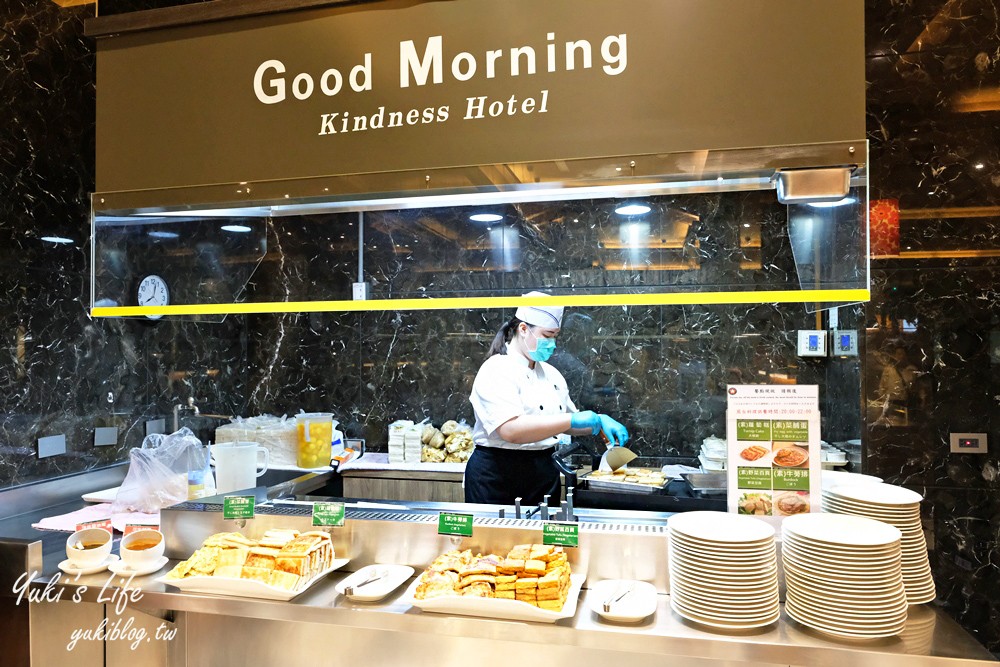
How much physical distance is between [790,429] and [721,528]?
0.36m

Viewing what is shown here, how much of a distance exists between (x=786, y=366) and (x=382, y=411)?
286 centimetres

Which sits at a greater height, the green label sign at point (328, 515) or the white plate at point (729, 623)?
the green label sign at point (328, 515)

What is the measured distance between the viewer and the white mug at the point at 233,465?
2385 millimetres

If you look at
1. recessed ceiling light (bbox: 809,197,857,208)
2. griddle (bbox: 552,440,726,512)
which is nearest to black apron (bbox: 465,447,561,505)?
griddle (bbox: 552,440,726,512)

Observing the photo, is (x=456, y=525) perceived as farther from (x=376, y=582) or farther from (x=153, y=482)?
(x=153, y=482)

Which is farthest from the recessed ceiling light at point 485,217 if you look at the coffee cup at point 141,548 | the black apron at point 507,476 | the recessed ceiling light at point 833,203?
the black apron at point 507,476

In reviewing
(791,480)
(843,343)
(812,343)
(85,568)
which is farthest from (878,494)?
(812,343)

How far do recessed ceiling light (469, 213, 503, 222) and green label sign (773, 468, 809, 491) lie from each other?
0.98 meters

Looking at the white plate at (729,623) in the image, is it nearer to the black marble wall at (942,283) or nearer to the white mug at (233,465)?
the white mug at (233,465)

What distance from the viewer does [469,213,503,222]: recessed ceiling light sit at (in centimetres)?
159

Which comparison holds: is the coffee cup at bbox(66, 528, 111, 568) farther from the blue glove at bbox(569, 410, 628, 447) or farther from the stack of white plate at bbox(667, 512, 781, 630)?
the blue glove at bbox(569, 410, 628, 447)

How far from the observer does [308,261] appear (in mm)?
1739

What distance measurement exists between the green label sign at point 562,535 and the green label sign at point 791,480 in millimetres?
542

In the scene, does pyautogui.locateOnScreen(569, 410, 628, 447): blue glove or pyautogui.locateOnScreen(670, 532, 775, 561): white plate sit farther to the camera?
pyautogui.locateOnScreen(569, 410, 628, 447): blue glove
